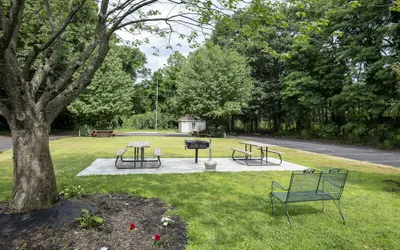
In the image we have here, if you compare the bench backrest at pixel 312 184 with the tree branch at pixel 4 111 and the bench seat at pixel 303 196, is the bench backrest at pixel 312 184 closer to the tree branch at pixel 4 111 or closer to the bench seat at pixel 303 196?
the bench seat at pixel 303 196

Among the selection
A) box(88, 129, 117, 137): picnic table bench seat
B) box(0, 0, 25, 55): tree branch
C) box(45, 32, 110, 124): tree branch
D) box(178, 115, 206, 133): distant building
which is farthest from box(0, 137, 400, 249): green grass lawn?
box(178, 115, 206, 133): distant building

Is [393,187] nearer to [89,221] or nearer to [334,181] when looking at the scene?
[334,181]

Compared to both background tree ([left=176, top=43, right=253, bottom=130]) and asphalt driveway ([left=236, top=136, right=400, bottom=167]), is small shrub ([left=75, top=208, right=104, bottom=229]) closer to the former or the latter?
asphalt driveway ([left=236, top=136, right=400, bottom=167])

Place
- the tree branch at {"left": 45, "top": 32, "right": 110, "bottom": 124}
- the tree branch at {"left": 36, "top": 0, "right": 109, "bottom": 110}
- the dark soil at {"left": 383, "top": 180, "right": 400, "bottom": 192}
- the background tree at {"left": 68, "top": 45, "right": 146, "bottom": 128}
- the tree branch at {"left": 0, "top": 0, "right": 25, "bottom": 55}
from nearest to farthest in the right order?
the tree branch at {"left": 0, "top": 0, "right": 25, "bottom": 55} → the tree branch at {"left": 36, "top": 0, "right": 109, "bottom": 110} → the tree branch at {"left": 45, "top": 32, "right": 110, "bottom": 124} → the dark soil at {"left": 383, "top": 180, "right": 400, "bottom": 192} → the background tree at {"left": 68, "top": 45, "right": 146, "bottom": 128}

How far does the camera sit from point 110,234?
10.9 ft

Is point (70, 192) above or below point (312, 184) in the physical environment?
below

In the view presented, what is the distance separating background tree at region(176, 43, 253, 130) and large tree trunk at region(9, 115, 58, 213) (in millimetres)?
20853

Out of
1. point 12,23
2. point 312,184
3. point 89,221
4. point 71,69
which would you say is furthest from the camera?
point 312,184

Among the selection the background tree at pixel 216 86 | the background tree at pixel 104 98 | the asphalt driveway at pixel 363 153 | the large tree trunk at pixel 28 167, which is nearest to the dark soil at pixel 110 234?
the large tree trunk at pixel 28 167

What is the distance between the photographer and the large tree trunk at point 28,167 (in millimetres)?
3645

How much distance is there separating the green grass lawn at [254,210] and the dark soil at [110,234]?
12.2 inches

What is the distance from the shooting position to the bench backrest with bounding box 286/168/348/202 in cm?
406

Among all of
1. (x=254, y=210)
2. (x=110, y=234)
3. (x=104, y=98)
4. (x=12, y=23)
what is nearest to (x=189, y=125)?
(x=104, y=98)

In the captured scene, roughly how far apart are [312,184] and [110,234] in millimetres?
3342
